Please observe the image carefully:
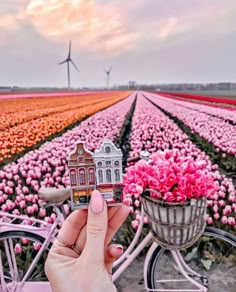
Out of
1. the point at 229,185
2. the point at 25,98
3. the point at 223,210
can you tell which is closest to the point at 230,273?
the point at 223,210

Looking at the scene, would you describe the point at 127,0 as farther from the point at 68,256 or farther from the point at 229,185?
the point at 68,256

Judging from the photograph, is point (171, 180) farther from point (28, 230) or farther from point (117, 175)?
point (28, 230)

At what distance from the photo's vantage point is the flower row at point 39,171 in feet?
6.37

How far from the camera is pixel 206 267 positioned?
172 centimetres

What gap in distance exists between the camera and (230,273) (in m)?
1.70

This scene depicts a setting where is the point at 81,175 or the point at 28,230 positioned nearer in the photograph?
the point at 81,175

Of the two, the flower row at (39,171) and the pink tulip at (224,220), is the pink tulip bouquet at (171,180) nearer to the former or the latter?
the flower row at (39,171)

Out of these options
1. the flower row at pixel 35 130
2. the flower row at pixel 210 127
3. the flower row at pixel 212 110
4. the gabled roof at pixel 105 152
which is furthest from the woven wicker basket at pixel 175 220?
the flower row at pixel 212 110

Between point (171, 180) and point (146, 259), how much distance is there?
1.89 ft

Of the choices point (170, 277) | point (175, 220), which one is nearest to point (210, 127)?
point (170, 277)

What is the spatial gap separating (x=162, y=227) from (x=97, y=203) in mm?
471

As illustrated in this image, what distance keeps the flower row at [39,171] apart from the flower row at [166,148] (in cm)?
25

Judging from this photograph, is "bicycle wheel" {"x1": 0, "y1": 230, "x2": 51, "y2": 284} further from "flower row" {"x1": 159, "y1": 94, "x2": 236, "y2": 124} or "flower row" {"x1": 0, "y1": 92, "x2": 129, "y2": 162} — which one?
"flower row" {"x1": 159, "y1": 94, "x2": 236, "y2": 124}

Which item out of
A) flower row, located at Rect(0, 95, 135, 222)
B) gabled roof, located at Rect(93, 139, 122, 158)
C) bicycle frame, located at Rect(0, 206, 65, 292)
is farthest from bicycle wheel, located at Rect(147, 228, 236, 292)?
gabled roof, located at Rect(93, 139, 122, 158)
